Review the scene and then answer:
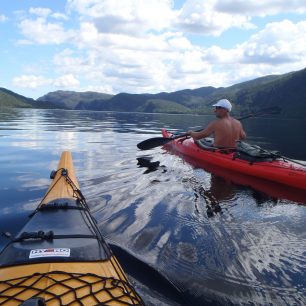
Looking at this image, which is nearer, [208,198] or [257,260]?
[257,260]

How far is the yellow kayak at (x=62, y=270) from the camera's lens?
338 cm

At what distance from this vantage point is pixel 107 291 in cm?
352

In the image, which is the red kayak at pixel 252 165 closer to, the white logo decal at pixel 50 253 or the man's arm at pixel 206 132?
the man's arm at pixel 206 132

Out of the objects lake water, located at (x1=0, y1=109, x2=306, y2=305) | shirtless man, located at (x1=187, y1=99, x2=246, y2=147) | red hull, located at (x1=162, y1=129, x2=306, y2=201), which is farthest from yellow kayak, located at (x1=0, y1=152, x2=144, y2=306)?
shirtless man, located at (x1=187, y1=99, x2=246, y2=147)

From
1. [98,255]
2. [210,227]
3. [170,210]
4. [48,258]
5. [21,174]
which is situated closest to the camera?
[48,258]

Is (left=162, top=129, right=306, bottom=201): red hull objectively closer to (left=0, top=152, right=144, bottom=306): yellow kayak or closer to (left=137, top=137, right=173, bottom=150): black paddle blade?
(left=137, top=137, right=173, bottom=150): black paddle blade

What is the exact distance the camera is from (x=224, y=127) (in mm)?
12977

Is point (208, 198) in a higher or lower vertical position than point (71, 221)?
lower

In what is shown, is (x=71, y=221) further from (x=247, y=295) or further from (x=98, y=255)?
(x=247, y=295)

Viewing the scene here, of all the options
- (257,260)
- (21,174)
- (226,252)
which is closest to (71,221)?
(226,252)

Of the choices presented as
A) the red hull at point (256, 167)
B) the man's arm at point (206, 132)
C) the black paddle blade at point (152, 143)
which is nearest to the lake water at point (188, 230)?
the red hull at point (256, 167)

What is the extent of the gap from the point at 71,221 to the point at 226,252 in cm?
265

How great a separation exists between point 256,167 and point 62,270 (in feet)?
30.3

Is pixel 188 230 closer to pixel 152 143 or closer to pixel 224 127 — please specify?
pixel 224 127
